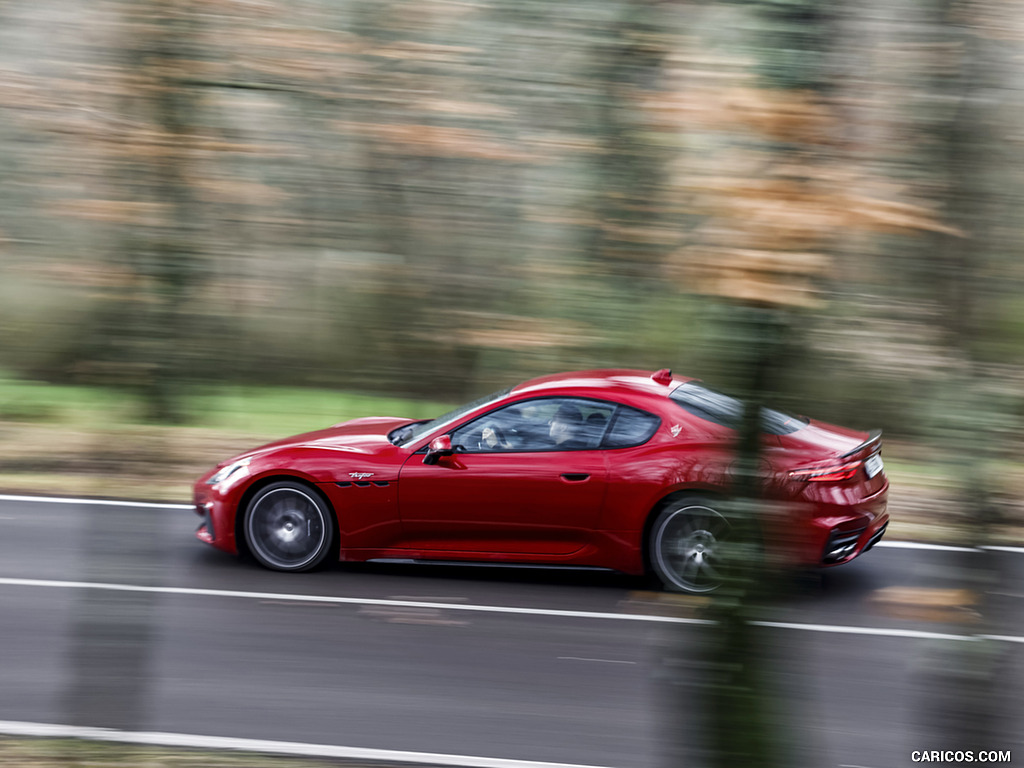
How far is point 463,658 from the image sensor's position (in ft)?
18.8

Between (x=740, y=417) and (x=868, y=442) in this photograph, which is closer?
(x=740, y=417)

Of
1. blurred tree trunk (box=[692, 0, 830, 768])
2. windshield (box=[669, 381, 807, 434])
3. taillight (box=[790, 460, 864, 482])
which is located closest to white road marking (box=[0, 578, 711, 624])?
taillight (box=[790, 460, 864, 482])

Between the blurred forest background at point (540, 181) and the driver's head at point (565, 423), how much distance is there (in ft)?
3.06

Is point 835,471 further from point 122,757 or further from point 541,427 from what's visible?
point 122,757

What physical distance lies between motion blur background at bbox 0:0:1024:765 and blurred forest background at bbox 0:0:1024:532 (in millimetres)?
11

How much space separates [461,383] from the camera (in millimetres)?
9508

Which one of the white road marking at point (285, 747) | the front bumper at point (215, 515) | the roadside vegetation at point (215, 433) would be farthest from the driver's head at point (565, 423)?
the white road marking at point (285, 747)

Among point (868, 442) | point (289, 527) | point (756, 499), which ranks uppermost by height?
point (756, 499)

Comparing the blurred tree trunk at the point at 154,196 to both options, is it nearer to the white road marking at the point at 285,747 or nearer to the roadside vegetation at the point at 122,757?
the roadside vegetation at the point at 122,757

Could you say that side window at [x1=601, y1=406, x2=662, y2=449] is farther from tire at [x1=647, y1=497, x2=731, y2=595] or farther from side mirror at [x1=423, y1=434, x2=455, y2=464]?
side mirror at [x1=423, y1=434, x2=455, y2=464]

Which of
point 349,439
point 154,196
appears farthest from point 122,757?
point 349,439

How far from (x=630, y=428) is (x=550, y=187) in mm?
2550

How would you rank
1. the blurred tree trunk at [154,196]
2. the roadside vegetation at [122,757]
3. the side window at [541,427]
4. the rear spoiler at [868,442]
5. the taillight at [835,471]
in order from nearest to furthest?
the blurred tree trunk at [154,196]
the roadside vegetation at [122,757]
the taillight at [835,471]
the rear spoiler at [868,442]
the side window at [541,427]

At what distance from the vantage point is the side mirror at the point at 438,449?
6.80 meters
